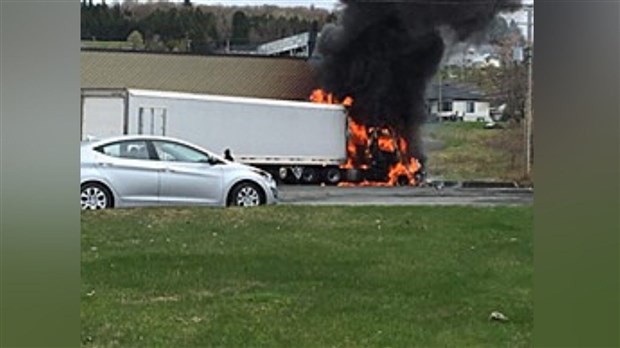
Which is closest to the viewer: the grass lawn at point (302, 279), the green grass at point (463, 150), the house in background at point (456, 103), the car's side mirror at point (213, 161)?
the grass lawn at point (302, 279)

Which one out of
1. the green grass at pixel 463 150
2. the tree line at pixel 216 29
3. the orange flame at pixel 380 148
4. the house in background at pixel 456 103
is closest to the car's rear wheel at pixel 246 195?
the tree line at pixel 216 29

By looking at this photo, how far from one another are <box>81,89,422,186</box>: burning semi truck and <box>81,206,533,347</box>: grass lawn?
7.52 m

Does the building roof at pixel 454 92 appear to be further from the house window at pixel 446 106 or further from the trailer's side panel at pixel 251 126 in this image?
the trailer's side panel at pixel 251 126

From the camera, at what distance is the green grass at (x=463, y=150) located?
503 inches

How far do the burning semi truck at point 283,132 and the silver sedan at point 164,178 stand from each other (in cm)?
567

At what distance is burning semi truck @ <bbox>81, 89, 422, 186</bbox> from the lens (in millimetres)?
13719

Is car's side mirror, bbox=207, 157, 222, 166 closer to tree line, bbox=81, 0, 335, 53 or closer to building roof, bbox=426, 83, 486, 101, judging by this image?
→ tree line, bbox=81, 0, 335, 53

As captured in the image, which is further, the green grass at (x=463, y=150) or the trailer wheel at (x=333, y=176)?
the trailer wheel at (x=333, y=176)

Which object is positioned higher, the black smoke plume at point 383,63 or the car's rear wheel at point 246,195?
the black smoke plume at point 383,63

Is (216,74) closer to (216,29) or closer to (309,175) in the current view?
(216,29)

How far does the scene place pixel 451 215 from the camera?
245 inches

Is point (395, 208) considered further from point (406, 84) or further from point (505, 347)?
point (406, 84)

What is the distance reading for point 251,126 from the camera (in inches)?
586
